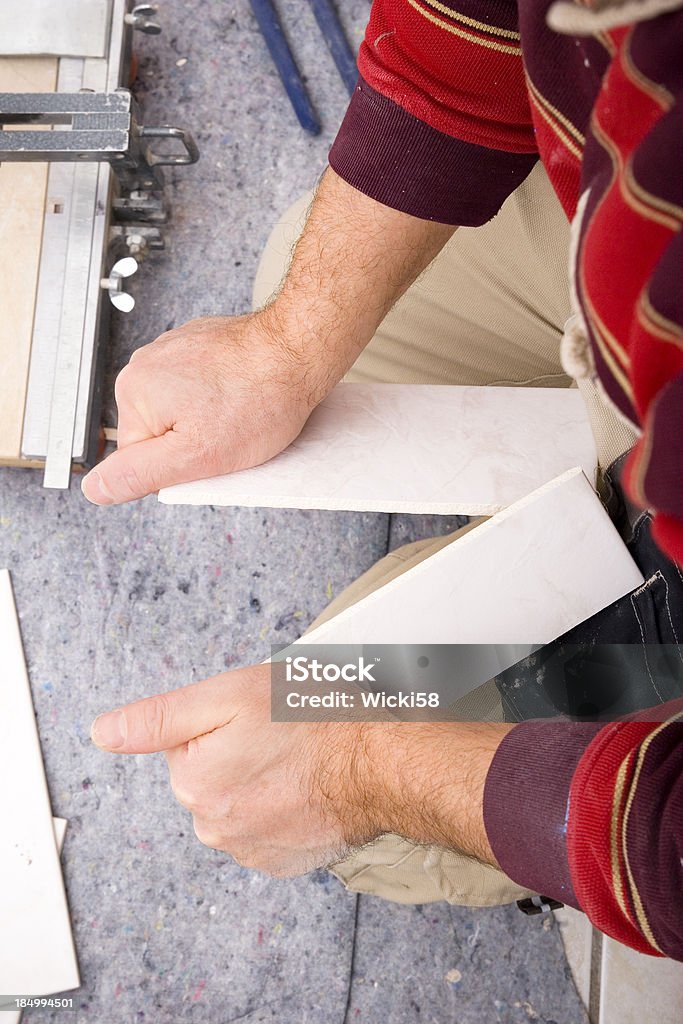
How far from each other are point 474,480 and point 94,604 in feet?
1.98

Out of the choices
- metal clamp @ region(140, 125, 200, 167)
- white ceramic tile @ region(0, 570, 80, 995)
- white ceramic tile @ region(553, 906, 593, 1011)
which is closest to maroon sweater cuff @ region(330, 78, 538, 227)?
metal clamp @ region(140, 125, 200, 167)

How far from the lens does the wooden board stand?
1.01 metres

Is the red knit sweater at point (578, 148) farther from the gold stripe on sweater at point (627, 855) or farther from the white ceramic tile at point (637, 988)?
the white ceramic tile at point (637, 988)

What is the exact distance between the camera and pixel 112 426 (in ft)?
3.68

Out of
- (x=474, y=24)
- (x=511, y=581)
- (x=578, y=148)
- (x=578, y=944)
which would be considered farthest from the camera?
(x=578, y=944)

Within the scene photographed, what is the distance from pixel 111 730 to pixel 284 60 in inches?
38.9

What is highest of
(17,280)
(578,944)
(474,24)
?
(474,24)

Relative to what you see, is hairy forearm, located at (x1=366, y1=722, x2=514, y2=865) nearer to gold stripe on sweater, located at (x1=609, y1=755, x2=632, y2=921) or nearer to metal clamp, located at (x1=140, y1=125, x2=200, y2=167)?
gold stripe on sweater, located at (x1=609, y1=755, x2=632, y2=921)

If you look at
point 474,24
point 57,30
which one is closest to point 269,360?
point 474,24

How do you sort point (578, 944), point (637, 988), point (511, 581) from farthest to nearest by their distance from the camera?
point (578, 944) → point (637, 988) → point (511, 581)

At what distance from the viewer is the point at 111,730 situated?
660 millimetres

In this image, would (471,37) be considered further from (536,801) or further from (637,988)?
(637,988)

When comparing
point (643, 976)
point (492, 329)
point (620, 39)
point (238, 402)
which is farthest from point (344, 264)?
point (643, 976)

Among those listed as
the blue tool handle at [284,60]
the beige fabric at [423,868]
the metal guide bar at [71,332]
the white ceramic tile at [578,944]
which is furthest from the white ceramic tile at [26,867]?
the blue tool handle at [284,60]
